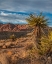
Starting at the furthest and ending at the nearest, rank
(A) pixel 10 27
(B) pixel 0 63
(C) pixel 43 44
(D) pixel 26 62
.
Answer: (A) pixel 10 27, (C) pixel 43 44, (D) pixel 26 62, (B) pixel 0 63

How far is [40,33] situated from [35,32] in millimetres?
459

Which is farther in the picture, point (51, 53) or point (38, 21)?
point (38, 21)

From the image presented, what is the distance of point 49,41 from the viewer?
1955 centimetres

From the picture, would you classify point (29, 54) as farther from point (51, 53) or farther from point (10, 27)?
point (10, 27)

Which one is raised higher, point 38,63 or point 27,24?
point 27,24

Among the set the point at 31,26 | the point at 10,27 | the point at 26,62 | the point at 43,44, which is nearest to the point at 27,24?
the point at 31,26

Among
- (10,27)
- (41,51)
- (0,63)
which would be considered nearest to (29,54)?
(41,51)

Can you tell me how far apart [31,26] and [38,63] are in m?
5.97

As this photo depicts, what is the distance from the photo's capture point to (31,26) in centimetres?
2277

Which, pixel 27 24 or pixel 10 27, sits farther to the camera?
pixel 10 27

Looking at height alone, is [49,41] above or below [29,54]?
above

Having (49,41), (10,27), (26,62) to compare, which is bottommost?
(10,27)

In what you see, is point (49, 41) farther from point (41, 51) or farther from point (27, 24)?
point (27, 24)

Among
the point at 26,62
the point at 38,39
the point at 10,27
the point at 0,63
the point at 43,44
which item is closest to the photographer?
the point at 0,63
